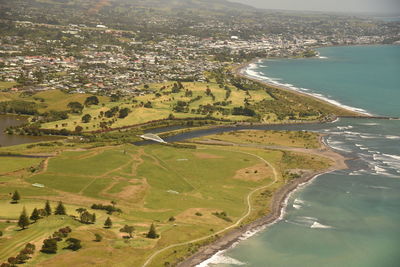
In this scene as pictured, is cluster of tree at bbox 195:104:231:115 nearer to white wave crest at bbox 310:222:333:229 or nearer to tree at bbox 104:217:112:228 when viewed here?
white wave crest at bbox 310:222:333:229

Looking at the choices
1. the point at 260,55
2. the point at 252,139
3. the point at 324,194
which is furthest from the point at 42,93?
the point at 260,55

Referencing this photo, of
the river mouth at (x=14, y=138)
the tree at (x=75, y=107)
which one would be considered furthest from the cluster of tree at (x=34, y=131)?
the tree at (x=75, y=107)

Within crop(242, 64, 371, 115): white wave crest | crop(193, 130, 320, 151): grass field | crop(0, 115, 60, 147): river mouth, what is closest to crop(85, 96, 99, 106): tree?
crop(0, 115, 60, 147): river mouth

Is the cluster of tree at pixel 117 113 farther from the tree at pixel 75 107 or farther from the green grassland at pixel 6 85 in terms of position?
the green grassland at pixel 6 85

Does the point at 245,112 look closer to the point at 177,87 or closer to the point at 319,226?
the point at 177,87

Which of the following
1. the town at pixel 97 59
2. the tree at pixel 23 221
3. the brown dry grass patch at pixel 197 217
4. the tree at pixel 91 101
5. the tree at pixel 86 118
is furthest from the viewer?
the town at pixel 97 59

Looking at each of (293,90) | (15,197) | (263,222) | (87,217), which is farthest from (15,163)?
(293,90)
